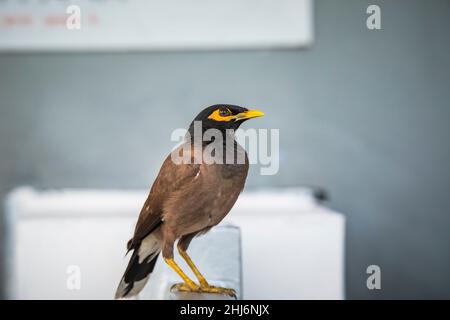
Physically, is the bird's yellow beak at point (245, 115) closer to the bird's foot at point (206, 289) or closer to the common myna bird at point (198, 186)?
the common myna bird at point (198, 186)

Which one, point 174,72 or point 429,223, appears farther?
point 174,72

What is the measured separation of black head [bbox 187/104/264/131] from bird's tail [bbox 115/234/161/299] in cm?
15

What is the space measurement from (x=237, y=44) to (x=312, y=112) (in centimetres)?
33

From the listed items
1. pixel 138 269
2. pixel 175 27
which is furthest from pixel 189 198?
pixel 175 27

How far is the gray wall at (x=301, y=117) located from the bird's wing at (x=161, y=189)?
0.93 meters

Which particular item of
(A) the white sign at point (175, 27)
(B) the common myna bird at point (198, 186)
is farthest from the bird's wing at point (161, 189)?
(A) the white sign at point (175, 27)

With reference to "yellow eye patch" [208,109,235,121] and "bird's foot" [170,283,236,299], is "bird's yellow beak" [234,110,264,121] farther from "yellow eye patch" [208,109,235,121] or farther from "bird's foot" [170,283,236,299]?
"bird's foot" [170,283,236,299]

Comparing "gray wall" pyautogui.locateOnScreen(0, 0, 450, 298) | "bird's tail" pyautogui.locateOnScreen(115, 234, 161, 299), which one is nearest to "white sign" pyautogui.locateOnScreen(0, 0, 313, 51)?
"gray wall" pyautogui.locateOnScreen(0, 0, 450, 298)

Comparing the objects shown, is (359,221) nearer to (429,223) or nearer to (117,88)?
(429,223)

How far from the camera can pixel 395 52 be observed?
1.49 m

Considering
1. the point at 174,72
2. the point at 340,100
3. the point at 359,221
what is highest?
the point at 174,72

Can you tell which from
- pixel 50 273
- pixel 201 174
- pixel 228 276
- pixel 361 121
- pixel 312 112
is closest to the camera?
pixel 201 174

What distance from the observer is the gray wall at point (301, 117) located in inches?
56.4

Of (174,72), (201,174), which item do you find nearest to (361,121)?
(174,72)
